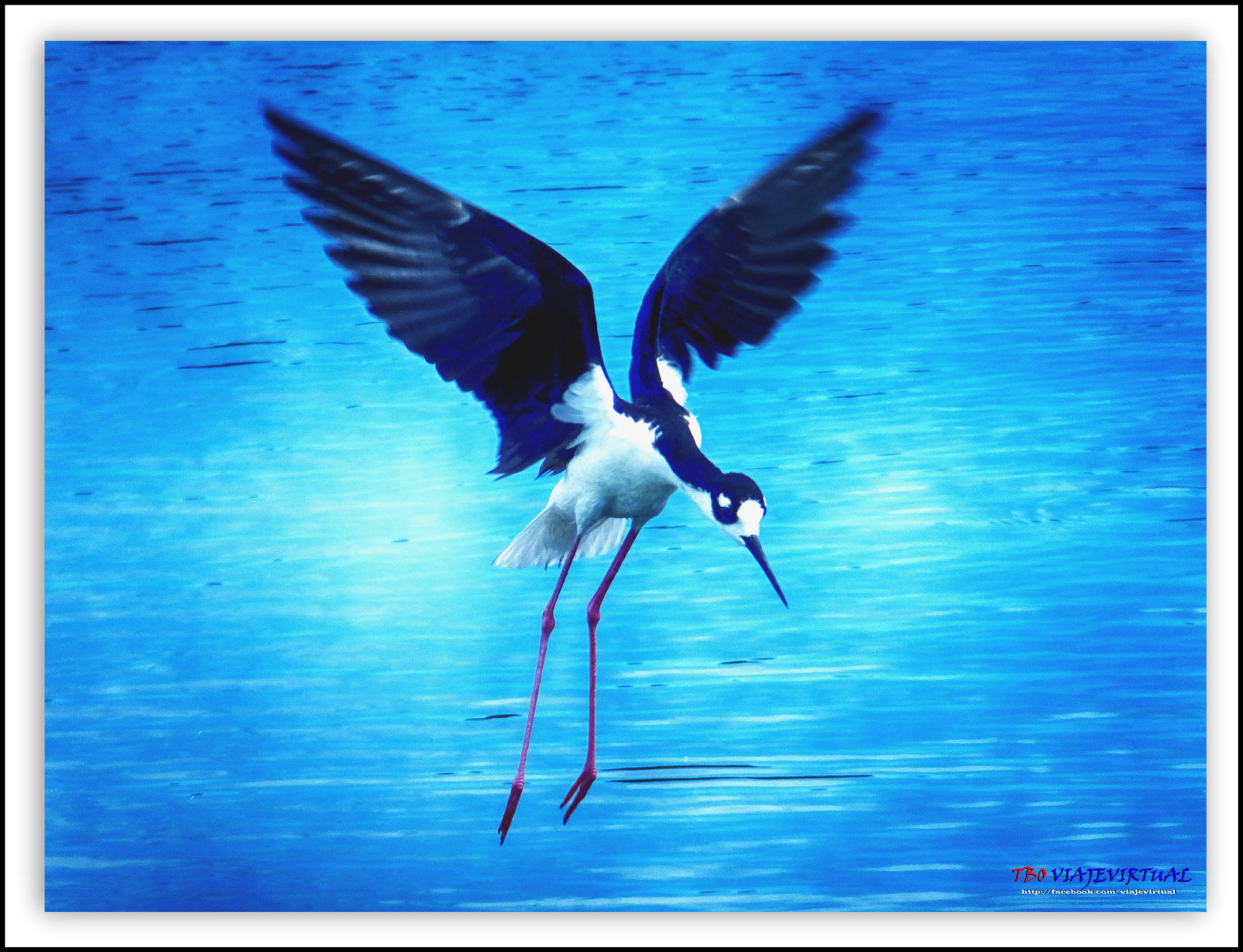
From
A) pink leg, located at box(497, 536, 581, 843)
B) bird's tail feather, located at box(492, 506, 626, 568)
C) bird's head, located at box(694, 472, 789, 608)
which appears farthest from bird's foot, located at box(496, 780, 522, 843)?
bird's head, located at box(694, 472, 789, 608)

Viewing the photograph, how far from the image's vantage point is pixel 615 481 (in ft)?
7.32

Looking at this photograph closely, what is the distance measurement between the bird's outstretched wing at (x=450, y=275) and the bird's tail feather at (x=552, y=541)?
22cm

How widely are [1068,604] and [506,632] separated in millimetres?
1122

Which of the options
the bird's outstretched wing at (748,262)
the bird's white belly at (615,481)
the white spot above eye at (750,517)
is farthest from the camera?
the bird's outstretched wing at (748,262)

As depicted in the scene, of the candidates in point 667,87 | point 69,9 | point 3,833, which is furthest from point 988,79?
point 3,833

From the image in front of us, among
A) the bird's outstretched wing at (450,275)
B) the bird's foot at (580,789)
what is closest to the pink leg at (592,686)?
the bird's foot at (580,789)

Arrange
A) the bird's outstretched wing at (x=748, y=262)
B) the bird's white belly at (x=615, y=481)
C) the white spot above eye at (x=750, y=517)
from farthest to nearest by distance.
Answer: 1. the bird's outstretched wing at (x=748, y=262)
2. the bird's white belly at (x=615, y=481)
3. the white spot above eye at (x=750, y=517)

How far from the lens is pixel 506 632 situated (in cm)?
246

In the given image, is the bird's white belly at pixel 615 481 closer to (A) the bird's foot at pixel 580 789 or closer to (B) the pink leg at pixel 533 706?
(B) the pink leg at pixel 533 706

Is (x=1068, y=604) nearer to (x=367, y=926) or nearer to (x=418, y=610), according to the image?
(x=418, y=610)

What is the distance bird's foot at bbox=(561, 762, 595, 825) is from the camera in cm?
238

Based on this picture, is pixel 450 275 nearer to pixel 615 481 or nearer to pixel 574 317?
pixel 574 317

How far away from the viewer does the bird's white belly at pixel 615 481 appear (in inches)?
86.6

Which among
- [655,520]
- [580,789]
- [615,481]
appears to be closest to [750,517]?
[615,481]
